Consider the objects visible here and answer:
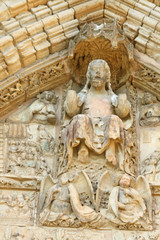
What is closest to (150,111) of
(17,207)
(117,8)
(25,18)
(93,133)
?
(93,133)

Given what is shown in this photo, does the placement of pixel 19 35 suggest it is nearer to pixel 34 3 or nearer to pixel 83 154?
pixel 34 3

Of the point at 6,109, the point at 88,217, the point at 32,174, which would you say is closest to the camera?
the point at 88,217

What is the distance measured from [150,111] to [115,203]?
1636mm

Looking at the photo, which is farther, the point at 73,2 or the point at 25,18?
the point at 73,2

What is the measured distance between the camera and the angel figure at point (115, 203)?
745 centimetres

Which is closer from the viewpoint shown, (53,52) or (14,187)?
(14,187)

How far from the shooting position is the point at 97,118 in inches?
317

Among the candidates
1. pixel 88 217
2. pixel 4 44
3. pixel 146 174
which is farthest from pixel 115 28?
pixel 88 217

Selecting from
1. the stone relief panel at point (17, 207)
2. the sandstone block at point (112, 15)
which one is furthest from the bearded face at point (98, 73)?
the stone relief panel at point (17, 207)

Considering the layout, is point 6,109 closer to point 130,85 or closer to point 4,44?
point 4,44

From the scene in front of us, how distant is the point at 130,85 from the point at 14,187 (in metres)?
2.24

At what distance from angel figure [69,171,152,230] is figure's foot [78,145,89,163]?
196 mm

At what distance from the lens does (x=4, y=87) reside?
8.38m

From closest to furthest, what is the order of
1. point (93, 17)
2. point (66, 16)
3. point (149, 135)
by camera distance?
point (149, 135) → point (66, 16) → point (93, 17)
